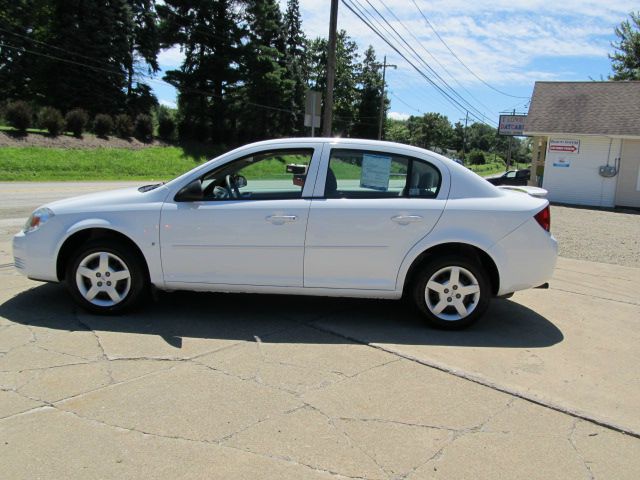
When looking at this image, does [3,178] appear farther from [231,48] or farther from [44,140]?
[231,48]

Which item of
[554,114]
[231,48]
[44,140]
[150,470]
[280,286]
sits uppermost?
[231,48]

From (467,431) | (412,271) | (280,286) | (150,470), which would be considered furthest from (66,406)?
(412,271)

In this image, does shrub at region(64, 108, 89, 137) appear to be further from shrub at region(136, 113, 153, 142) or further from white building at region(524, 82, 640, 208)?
white building at region(524, 82, 640, 208)

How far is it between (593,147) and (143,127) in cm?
2711

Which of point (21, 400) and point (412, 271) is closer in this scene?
point (21, 400)

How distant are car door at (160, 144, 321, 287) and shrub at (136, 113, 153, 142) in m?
33.3

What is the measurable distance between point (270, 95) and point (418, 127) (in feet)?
211

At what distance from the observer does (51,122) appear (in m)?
28.6

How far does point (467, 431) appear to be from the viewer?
3.25m

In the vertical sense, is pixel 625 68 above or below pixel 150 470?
above

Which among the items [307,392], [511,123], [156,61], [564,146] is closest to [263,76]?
[156,61]

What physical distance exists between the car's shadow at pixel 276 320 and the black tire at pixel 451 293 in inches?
5.1

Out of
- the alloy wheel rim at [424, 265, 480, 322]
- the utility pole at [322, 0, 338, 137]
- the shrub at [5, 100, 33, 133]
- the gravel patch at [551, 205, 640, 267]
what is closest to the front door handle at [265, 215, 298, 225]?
the alloy wheel rim at [424, 265, 480, 322]

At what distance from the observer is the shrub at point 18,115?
88.0 feet
